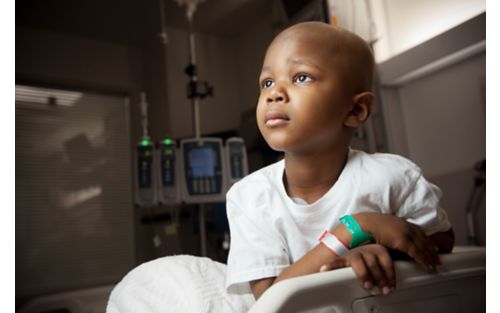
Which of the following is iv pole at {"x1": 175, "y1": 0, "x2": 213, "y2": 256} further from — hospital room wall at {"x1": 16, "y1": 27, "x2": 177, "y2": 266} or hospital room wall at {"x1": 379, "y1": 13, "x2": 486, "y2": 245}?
hospital room wall at {"x1": 379, "y1": 13, "x2": 486, "y2": 245}

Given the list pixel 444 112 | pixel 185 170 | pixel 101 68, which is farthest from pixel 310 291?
pixel 101 68

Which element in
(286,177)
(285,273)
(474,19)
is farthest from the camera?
(474,19)

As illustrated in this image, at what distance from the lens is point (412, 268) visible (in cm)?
54

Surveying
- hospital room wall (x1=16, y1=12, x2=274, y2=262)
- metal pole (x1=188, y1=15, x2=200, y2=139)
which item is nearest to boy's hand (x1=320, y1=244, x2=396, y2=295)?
metal pole (x1=188, y1=15, x2=200, y2=139)

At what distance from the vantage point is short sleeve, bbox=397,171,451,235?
61cm

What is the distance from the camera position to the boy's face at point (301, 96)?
59 centimetres

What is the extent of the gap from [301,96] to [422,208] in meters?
0.23

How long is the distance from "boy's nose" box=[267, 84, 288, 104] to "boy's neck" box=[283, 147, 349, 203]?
10 cm

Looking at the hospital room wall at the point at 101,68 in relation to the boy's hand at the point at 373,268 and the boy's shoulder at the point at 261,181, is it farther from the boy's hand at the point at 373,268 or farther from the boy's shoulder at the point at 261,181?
the boy's hand at the point at 373,268

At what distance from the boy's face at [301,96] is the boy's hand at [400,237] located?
0.43ft

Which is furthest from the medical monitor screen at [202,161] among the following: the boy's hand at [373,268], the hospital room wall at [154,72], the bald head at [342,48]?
the boy's hand at [373,268]
